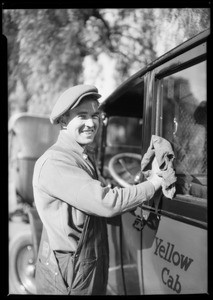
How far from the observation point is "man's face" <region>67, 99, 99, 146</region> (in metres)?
1.65

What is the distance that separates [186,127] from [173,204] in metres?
0.49

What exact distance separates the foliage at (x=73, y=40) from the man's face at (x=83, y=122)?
641 mm

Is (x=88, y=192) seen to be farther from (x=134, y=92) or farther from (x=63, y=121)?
(x=134, y=92)

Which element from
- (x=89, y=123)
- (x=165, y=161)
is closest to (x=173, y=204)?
(x=165, y=161)

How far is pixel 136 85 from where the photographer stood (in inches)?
87.3

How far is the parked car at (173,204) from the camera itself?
1.54 meters

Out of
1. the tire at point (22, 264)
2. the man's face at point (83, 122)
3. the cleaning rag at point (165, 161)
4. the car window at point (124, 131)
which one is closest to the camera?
the cleaning rag at point (165, 161)

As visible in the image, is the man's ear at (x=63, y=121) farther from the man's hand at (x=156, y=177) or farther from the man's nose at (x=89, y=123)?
the man's hand at (x=156, y=177)

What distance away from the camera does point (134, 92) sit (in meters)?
2.54

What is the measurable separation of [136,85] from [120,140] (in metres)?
1.96

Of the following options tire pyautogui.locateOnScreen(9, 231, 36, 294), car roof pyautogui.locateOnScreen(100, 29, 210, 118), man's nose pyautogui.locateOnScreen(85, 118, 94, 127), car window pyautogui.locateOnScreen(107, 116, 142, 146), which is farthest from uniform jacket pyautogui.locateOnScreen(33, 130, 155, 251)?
car window pyautogui.locateOnScreen(107, 116, 142, 146)

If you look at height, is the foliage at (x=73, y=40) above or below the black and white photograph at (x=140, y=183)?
above

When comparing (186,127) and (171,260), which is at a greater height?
(186,127)

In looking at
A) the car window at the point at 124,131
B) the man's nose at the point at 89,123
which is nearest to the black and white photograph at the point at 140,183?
the man's nose at the point at 89,123
